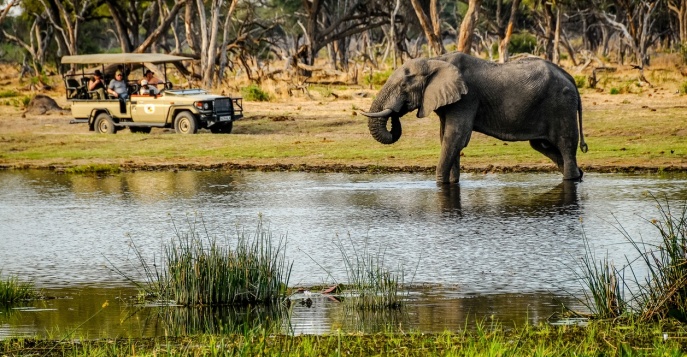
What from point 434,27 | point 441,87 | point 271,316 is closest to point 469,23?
point 434,27

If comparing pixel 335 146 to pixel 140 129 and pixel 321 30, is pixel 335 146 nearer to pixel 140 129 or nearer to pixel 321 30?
pixel 140 129

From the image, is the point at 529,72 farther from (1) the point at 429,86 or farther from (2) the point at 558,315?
(2) the point at 558,315

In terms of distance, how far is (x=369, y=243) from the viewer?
1320cm

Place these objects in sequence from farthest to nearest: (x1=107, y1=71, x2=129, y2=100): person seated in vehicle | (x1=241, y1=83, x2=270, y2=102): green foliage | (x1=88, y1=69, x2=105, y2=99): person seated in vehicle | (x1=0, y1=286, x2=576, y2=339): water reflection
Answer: (x1=241, y1=83, x2=270, y2=102): green foliage < (x1=88, y1=69, x2=105, y2=99): person seated in vehicle < (x1=107, y1=71, x2=129, y2=100): person seated in vehicle < (x1=0, y1=286, x2=576, y2=339): water reflection

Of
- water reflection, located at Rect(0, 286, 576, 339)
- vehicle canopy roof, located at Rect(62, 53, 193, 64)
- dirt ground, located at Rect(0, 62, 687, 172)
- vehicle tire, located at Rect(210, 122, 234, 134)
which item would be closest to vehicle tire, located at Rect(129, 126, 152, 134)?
dirt ground, located at Rect(0, 62, 687, 172)

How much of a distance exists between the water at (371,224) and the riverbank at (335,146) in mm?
1171

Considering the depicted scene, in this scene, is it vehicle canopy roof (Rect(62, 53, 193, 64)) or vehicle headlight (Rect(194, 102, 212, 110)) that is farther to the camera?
vehicle canopy roof (Rect(62, 53, 193, 64))

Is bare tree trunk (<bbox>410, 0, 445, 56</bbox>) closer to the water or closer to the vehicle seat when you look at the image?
the vehicle seat

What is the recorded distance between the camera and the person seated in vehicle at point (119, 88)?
28078 millimetres

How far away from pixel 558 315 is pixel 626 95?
23.0 metres

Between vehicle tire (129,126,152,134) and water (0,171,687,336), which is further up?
vehicle tire (129,126,152,134)

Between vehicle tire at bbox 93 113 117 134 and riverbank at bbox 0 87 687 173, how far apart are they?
0.25 m

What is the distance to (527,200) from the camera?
660 inches

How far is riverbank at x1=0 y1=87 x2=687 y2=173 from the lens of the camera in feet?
70.8
